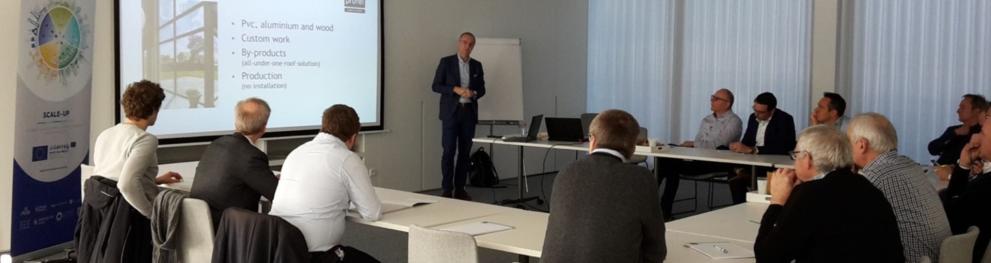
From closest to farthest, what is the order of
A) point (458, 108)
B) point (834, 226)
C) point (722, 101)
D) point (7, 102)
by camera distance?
point (834, 226)
point (7, 102)
point (722, 101)
point (458, 108)

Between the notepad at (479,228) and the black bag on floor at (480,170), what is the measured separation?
222 inches

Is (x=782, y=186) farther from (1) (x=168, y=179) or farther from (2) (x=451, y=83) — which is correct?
(2) (x=451, y=83)

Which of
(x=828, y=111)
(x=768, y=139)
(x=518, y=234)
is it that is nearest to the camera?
(x=518, y=234)

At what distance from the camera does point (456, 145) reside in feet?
29.0

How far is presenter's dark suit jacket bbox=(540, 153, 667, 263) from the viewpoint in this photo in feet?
9.41

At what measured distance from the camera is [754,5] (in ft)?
32.1

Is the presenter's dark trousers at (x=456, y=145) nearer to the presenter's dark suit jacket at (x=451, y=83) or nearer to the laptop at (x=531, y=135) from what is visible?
the presenter's dark suit jacket at (x=451, y=83)

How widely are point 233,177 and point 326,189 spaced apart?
1.62 ft

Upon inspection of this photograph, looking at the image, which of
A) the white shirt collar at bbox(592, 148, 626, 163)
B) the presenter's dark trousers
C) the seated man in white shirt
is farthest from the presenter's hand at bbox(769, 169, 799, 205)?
the presenter's dark trousers

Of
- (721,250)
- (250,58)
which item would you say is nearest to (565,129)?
(250,58)

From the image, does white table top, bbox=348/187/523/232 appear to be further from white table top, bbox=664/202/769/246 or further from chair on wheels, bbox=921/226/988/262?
chair on wheels, bbox=921/226/988/262

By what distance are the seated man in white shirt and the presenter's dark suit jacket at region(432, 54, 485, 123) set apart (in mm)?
4844

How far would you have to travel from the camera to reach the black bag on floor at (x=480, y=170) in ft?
31.1

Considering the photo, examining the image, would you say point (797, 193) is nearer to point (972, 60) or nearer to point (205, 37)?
point (205, 37)
